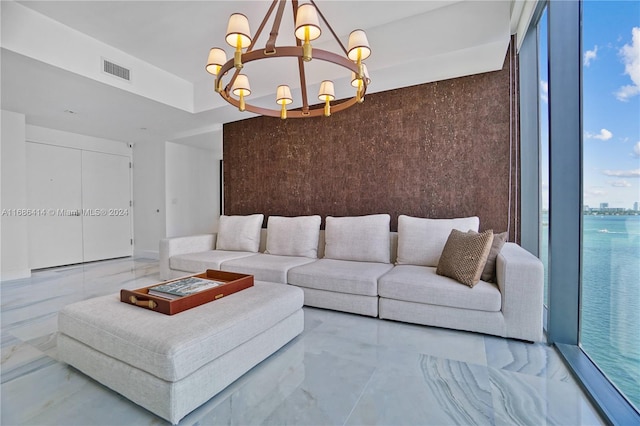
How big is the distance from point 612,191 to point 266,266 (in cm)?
260

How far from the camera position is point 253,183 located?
4.36 metres

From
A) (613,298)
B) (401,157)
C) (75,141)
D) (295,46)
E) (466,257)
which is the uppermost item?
(75,141)

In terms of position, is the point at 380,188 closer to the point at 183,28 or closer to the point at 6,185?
the point at 183,28

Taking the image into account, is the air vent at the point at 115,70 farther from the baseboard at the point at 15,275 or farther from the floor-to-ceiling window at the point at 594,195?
the floor-to-ceiling window at the point at 594,195

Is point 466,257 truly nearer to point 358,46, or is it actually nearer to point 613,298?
point 613,298

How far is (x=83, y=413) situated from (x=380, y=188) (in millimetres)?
3002

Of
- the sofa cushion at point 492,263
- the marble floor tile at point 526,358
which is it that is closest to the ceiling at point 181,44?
the sofa cushion at point 492,263

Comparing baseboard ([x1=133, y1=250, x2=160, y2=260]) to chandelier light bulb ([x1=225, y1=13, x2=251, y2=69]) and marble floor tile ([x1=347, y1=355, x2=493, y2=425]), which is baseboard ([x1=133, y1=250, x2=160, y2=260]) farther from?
marble floor tile ([x1=347, y1=355, x2=493, y2=425])

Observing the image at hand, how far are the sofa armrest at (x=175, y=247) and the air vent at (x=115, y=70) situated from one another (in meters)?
1.90

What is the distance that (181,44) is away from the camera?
3193 millimetres

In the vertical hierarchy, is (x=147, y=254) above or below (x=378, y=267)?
below

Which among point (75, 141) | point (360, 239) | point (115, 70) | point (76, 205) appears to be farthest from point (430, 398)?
point (75, 141)

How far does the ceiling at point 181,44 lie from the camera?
259 cm

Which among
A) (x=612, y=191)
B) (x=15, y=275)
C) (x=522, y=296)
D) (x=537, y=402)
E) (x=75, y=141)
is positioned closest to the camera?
(x=537, y=402)
